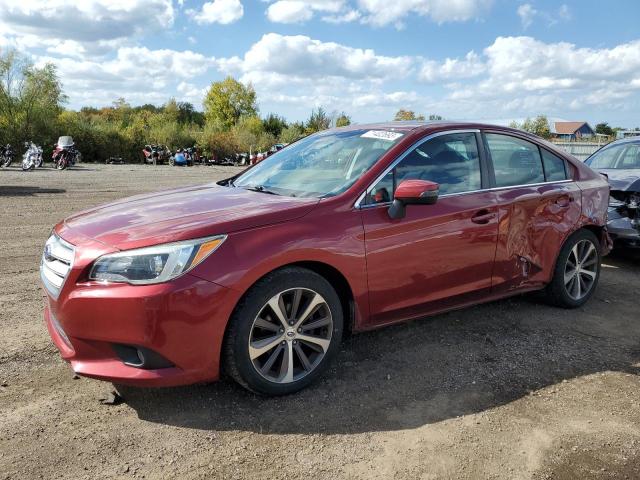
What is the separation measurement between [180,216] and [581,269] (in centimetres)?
382

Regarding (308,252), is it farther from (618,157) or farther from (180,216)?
(618,157)

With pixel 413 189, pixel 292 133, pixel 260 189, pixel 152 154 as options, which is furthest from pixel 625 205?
pixel 292 133

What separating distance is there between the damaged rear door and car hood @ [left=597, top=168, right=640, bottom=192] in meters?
2.35

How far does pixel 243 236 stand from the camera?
3080 millimetres

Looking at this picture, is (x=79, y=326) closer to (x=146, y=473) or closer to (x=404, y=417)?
(x=146, y=473)

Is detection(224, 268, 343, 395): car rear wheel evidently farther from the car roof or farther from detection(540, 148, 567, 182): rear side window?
detection(540, 148, 567, 182): rear side window

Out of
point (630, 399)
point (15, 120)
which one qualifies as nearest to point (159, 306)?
point (630, 399)

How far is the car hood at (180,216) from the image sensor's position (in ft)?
9.86

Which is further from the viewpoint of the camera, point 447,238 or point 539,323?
point 539,323

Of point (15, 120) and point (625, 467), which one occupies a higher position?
point (15, 120)

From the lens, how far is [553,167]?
4.91m

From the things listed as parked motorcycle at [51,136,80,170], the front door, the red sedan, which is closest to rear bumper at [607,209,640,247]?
the red sedan

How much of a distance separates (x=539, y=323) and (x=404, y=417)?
7.04 ft

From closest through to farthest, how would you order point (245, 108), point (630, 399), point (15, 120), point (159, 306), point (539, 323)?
1. point (159, 306)
2. point (630, 399)
3. point (539, 323)
4. point (15, 120)
5. point (245, 108)
